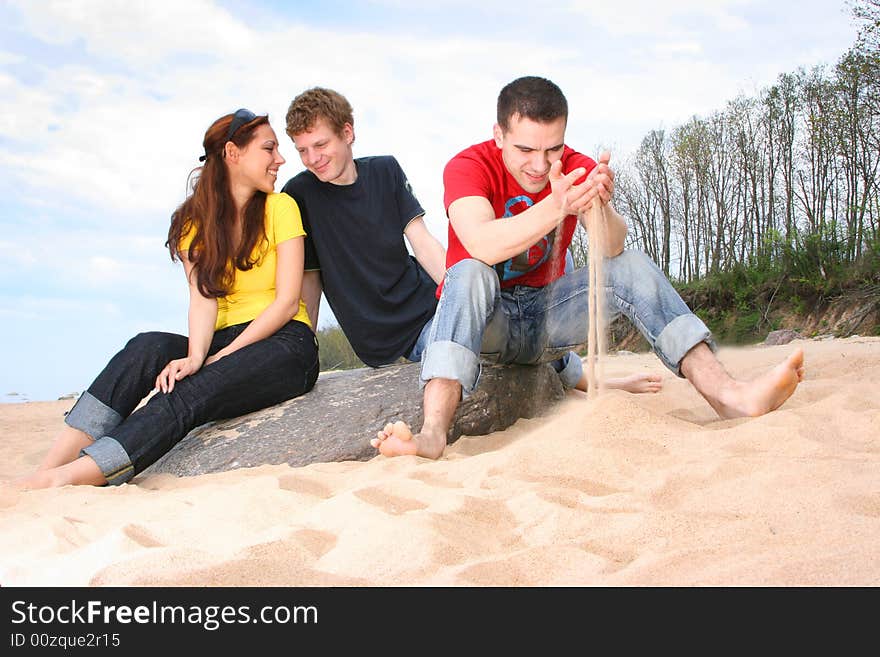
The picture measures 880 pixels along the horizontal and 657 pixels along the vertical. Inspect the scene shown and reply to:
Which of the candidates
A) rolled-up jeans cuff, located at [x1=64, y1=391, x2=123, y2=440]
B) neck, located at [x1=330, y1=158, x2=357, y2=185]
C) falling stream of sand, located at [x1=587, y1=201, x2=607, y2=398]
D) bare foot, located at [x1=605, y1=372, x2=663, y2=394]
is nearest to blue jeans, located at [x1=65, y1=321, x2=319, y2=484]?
rolled-up jeans cuff, located at [x1=64, y1=391, x2=123, y2=440]

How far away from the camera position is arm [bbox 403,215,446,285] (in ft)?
12.5

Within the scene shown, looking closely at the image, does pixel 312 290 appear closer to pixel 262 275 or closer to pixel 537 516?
pixel 262 275

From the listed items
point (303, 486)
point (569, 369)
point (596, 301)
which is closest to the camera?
point (303, 486)

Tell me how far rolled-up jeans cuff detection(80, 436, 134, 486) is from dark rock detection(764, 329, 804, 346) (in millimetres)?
6527

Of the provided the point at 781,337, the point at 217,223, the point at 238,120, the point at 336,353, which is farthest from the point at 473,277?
the point at 336,353

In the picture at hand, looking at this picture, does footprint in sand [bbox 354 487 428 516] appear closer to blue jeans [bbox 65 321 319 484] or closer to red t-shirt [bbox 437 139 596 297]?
red t-shirt [bbox 437 139 596 297]

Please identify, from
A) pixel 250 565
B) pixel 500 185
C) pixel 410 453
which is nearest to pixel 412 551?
pixel 250 565

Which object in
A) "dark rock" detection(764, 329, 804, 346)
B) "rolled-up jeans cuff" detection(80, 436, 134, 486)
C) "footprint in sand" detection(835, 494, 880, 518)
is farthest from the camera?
"dark rock" detection(764, 329, 804, 346)

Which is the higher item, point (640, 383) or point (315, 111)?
point (315, 111)

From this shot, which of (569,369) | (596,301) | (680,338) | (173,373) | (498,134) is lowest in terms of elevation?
(569,369)

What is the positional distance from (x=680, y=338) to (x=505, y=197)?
3.05 feet

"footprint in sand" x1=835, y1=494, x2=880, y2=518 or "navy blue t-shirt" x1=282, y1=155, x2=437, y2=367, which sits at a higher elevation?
"navy blue t-shirt" x1=282, y1=155, x2=437, y2=367

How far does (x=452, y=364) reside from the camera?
9.48 ft
